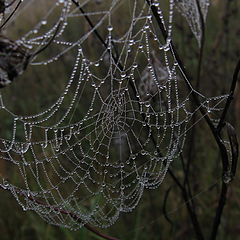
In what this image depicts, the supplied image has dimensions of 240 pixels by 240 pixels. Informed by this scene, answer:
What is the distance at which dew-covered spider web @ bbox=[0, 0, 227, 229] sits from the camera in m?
1.35

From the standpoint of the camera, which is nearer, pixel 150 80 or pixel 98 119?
pixel 150 80

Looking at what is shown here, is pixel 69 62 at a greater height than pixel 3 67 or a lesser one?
greater

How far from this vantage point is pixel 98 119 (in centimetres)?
180

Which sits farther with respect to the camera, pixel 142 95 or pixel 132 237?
pixel 132 237

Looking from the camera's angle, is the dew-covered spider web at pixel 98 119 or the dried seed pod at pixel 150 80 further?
the dried seed pod at pixel 150 80

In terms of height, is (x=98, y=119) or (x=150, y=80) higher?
(x=150, y=80)

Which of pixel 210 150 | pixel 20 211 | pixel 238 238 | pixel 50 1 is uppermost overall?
pixel 50 1

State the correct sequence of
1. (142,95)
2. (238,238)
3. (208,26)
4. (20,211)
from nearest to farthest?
(142,95), (238,238), (20,211), (208,26)

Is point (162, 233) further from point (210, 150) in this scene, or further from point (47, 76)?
point (47, 76)

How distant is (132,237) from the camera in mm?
2146

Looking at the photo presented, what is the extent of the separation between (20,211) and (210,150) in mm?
1018

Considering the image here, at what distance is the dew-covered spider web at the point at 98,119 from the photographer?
135 centimetres

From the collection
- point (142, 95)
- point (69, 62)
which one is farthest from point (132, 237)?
point (69, 62)

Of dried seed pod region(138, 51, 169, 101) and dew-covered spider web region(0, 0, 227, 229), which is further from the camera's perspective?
dried seed pod region(138, 51, 169, 101)
